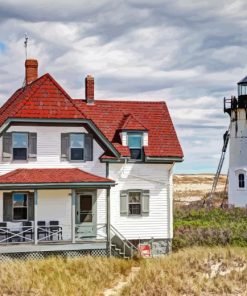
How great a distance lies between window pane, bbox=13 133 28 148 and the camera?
28156 mm

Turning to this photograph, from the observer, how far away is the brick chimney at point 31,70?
32250 mm

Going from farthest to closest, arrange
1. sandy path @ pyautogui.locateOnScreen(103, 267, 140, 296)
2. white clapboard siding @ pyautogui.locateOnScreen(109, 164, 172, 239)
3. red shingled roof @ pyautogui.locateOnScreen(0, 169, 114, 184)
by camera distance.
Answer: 1. white clapboard siding @ pyautogui.locateOnScreen(109, 164, 172, 239)
2. red shingled roof @ pyautogui.locateOnScreen(0, 169, 114, 184)
3. sandy path @ pyautogui.locateOnScreen(103, 267, 140, 296)

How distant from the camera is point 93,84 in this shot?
31.8m

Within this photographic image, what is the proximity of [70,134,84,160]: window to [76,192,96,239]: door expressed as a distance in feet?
5.25

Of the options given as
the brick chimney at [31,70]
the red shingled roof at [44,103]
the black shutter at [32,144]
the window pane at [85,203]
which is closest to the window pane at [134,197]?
the window pane at [85,203]

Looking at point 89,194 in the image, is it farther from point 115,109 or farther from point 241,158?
point 241,158

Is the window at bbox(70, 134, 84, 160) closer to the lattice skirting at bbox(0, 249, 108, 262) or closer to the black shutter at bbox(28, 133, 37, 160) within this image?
the black shutter at bbox(28, 133, 37, 160)

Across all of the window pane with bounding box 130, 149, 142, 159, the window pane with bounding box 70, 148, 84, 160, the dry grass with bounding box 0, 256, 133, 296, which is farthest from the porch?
the window pane with bounding box 130, 149, 142, 159

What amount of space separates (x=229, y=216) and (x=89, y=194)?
547 inches

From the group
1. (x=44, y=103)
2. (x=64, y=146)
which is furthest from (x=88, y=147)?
(x=44, y=103)

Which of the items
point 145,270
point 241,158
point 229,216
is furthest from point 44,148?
point 241,158

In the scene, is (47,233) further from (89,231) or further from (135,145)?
(135,145)

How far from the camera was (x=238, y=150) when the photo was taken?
48188 mm

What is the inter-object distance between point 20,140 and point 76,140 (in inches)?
93.3
